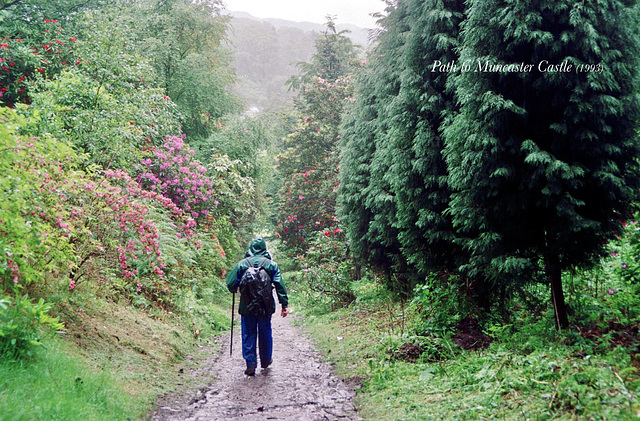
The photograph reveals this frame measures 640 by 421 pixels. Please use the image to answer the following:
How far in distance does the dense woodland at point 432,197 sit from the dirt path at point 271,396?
0.49 metres

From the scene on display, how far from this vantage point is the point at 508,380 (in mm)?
4281

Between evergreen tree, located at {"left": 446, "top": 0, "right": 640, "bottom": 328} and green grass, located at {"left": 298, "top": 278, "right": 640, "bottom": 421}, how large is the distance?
79 cm

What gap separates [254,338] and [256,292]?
0.79 metres

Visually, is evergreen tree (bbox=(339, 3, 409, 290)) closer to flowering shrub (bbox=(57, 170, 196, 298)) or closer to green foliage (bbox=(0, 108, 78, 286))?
flowering shrub (bbox=(57, 170, 196, 298))

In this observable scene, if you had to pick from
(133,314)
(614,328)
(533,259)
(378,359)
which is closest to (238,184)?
(133,314)

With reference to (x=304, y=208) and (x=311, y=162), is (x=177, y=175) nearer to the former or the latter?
(x=304, y=208)

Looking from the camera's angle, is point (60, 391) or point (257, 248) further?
point (257, 248)

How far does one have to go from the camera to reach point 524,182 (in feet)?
17.6

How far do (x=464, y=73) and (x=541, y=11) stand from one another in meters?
1.12

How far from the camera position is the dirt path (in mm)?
4801

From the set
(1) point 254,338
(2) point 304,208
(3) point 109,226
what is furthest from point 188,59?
(1) point 254,338

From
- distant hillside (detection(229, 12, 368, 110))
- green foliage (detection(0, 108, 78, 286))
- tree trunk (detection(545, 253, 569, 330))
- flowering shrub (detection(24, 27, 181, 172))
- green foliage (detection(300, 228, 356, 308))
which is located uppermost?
distant hillside (detection(229, 12, 368, 110))

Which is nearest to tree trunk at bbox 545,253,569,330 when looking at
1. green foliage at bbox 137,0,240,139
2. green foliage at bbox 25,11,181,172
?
green foliage at bbox 25,11,181,172

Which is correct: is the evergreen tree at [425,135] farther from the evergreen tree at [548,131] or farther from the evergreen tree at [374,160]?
the evergreen tree at [548,131]
